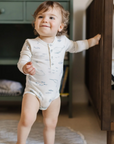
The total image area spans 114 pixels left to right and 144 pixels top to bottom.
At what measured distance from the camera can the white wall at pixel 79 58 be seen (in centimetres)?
185

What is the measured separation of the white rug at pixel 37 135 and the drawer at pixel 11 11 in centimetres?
75

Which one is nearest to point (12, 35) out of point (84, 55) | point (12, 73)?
point (12, 73)

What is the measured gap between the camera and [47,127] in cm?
107

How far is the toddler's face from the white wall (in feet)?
2.75

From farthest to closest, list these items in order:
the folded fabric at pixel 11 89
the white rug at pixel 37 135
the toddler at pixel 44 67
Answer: the folded fabric at pixel 11 89, the white rug at pixel 37 135, the toddler at pixel 44 67

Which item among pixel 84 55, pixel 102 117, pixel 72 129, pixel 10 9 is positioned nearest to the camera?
pixel 102 117

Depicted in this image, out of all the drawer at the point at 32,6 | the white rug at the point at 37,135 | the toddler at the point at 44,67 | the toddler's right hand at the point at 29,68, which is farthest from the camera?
the drawer at the point at 32,6

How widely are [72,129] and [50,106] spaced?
1.13 ft

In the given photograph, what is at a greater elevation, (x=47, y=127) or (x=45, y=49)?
(x=45, y=49)

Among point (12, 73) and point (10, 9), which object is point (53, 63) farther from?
point (12, 73)

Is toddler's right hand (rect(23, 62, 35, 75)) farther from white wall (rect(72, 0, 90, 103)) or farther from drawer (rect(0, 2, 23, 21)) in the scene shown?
white wall (rect(72, 0, 90, 103))

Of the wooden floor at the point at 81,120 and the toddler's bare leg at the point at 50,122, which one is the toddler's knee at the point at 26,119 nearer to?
the toddler's bare leg at the point at 50,122

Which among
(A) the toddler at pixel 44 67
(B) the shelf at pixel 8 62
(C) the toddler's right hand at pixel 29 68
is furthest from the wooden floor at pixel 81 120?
(C) the toddler's right hand at pixel 29 68

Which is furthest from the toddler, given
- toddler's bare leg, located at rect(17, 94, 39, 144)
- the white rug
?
the white rug
